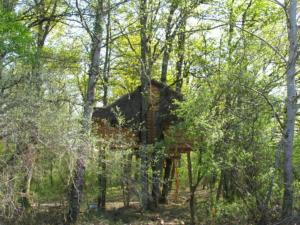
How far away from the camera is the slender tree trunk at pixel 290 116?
918 cm

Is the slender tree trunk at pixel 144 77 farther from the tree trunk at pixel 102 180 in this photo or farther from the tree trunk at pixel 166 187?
the tree trunk at pixel 166 187

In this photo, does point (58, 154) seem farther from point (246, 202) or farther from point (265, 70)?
point (265, 70)

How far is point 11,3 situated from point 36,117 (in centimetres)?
574

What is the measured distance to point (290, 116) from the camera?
31.6ft

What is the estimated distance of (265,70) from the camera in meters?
11.3

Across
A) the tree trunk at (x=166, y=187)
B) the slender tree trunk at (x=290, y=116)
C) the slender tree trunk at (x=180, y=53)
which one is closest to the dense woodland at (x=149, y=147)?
the slender tree trunk at (x=290, y=116)

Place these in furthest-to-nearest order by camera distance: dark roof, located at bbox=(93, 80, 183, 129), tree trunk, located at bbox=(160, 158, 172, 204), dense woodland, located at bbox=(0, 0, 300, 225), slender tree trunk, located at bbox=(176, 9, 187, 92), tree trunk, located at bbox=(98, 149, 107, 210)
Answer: tree trunk, located at bbox=(160, 158, 172, 204)
slender tree trunk, located at bbox=(176, 9, 187, 92)
dark roof, located at bbox=(93, 80, 183, 129)
tree trunk, located at bbox=(98, 149, 107, 210)
dense woodland, located at bbox=(0, 0, 300, 225)

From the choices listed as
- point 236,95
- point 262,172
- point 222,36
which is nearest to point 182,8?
point 222,36

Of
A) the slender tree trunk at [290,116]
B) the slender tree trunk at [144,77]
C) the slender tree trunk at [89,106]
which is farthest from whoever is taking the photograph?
the slender tree trunk at [144,77]

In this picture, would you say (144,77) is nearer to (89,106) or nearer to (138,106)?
(138,106)

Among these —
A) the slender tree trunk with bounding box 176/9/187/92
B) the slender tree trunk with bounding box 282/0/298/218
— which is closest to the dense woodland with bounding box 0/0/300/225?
the slender tree trunk with bounding box 282/0/298/218

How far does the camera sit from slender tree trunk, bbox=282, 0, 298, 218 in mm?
9180

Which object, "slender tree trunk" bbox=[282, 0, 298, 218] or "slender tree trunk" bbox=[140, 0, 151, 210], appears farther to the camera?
"slender tree trunk" bbox=[140, 0, 151, 210]

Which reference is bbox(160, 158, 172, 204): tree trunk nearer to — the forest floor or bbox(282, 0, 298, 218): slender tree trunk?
the forest floor
